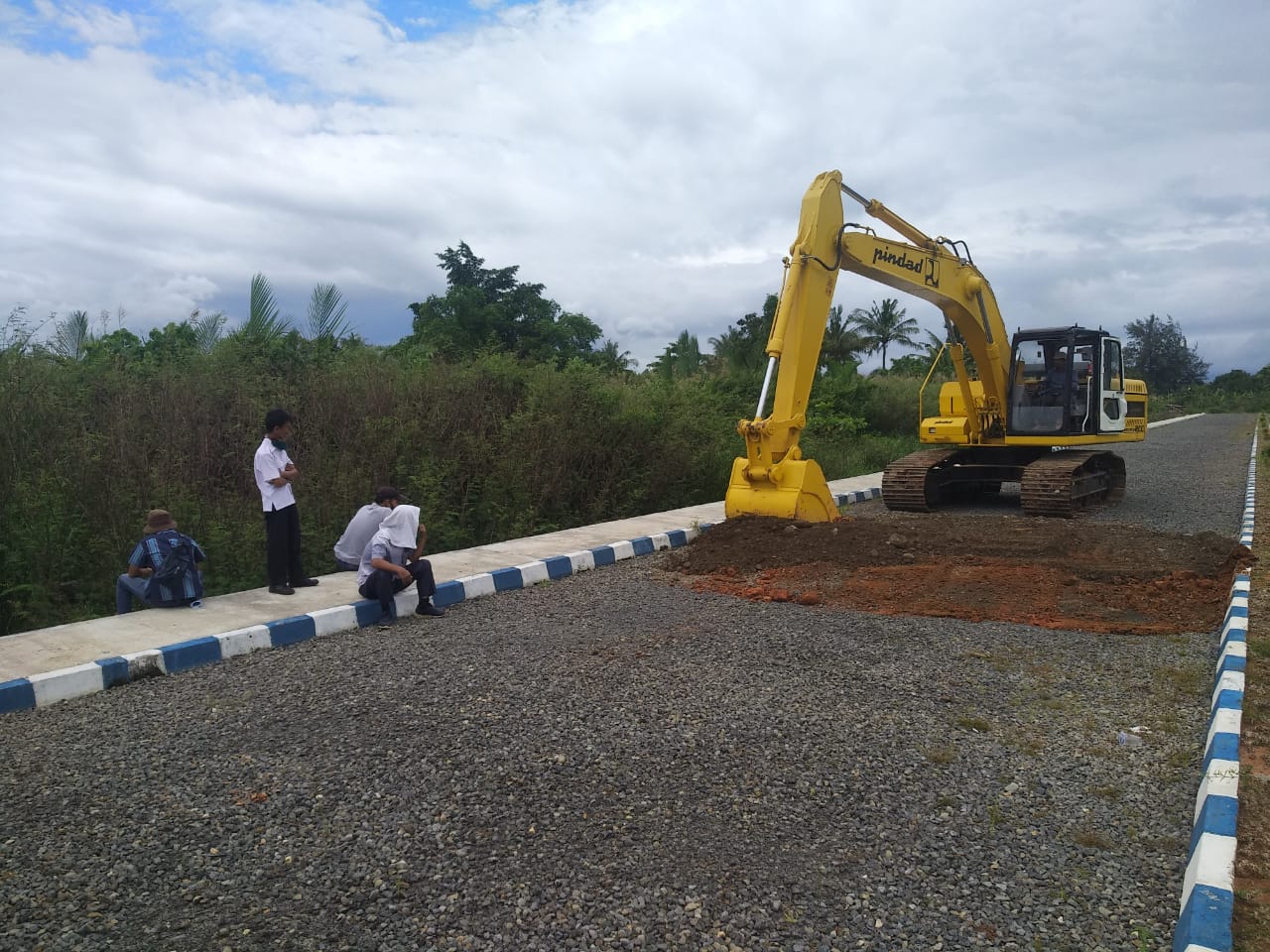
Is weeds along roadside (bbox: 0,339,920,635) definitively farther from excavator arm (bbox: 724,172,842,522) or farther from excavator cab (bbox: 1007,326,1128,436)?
excavator cab (bbox: 1007,326,1128,436)

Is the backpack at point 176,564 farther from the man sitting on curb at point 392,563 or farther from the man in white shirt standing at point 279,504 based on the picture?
the man sitting on curb at point 392,563

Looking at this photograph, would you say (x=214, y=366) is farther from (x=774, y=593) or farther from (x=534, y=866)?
(x=534, y=866)

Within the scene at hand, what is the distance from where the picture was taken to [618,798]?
13.0 feet

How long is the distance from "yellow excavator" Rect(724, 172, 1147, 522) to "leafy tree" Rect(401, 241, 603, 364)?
10971mm

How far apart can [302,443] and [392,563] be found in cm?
545

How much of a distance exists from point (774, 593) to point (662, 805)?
14.3 ft

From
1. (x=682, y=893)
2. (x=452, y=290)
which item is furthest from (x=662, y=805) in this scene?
(x=452, y=290)

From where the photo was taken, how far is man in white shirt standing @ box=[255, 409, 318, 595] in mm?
7484

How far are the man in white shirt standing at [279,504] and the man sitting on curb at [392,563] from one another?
82 cm

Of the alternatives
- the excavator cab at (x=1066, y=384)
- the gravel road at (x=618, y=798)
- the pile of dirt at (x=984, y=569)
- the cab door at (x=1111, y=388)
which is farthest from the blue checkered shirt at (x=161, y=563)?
the cab door at (x=1111, y=388)

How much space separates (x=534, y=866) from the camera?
11.2ft

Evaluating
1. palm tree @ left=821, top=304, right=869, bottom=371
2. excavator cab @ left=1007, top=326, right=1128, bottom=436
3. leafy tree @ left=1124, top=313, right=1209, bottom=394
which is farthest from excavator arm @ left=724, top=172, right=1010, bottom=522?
leafy tree @ left=1124, top=313, right=1209, bottom=394

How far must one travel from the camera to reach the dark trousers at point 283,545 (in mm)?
7676

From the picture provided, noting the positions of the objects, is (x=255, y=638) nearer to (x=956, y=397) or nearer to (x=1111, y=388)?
(x=956, y=397)
